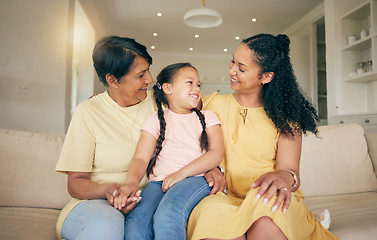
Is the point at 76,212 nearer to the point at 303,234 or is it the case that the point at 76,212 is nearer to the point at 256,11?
the point at 303,234

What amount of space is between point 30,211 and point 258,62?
129 centimetres

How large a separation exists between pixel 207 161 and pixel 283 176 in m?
0.29

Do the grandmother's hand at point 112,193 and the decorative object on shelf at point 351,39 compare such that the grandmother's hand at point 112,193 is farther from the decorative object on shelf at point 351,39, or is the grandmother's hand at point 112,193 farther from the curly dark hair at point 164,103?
the decorative object on shelf at point 351,39

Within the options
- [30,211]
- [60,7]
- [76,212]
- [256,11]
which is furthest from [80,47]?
[76,212]

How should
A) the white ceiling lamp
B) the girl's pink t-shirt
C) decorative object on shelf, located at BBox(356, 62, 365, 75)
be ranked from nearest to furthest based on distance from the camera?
the girl's pink t-shirt
the white ceiling lamp
decorative object on shelf, located at BBox(356, 62, 365, 75)

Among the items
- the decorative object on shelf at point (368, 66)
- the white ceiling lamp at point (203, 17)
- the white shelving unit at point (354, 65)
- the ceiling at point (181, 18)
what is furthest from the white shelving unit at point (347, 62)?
the white ceiling lamp at point (203, 17)

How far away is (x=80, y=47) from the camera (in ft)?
21.8

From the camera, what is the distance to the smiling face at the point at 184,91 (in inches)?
51.4

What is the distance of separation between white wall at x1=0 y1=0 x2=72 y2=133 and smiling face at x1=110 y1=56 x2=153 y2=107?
8.67 ft

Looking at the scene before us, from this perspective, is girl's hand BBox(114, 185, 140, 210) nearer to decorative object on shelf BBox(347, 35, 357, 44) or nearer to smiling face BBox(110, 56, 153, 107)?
smiling face BBox(110, 56, 153, 107)

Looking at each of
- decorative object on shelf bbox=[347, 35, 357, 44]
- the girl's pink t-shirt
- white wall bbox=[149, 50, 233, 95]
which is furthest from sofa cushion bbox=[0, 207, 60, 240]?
white wall bbox=[149, 50, 233, 95]

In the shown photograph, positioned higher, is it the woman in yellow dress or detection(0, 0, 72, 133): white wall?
detection(0, 0, 72, 133): white wall

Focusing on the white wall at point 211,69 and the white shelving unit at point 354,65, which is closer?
the white shelving unit at point 354,65

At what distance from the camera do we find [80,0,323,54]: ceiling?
16.8 feet
